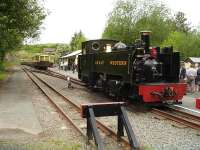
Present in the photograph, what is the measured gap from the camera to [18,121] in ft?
40.5

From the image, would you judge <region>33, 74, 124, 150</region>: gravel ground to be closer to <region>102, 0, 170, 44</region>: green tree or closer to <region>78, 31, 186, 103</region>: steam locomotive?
<region>78, 31, 186, 103</region>: steam locomotive

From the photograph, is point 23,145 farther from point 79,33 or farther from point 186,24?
point 79,33

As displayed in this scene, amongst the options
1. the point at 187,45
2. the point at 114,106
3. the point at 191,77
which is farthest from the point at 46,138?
the point at 187,45

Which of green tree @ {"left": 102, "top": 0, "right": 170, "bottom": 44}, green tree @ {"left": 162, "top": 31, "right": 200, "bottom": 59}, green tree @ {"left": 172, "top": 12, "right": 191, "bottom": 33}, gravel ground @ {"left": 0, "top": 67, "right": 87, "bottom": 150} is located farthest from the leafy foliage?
gravel ground @ {"left": 0, "top": 67, "right": 87, "bottom": 150}

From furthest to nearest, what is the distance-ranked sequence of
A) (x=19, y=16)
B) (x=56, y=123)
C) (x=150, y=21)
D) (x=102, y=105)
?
(x=150, y=21)
(x=19, y=16)
(x=56, y=123)
(x=102, y=105)

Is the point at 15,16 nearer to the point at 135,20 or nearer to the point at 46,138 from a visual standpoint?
the point at 46,138

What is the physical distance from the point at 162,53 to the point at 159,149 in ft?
24.5

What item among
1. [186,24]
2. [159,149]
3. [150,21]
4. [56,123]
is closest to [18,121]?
[56,123]

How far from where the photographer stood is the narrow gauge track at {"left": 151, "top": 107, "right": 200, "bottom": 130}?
469 inches

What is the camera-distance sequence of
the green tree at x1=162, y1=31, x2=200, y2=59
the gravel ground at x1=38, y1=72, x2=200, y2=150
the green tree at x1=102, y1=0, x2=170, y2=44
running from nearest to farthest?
the gravel ground at x1=38, y1=72, x2=200, y2=150, the green tree at x1=102, y1=0, x2=170, y2=44, the green tree at x1=162, y1=31, x2=200, y2=59

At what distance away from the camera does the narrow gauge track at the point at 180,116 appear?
11.9 meters

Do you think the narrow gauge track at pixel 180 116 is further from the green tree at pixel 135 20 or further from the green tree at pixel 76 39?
the green tree at pixel 76 39

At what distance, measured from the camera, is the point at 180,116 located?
534 inches

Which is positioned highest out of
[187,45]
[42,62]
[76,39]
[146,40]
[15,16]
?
[76,39]
